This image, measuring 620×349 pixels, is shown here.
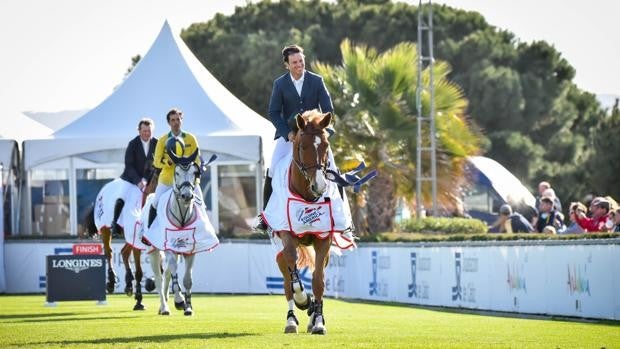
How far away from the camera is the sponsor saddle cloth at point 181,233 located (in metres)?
21.0

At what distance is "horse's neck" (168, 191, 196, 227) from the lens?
20.9 m

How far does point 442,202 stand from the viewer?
40625 mm

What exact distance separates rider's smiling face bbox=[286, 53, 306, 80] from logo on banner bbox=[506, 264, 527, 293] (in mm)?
6424

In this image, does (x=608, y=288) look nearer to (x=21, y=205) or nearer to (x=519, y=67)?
(x=21, y=205)

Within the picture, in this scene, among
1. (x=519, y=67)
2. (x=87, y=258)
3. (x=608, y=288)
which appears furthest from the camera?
(x=519, y=67)

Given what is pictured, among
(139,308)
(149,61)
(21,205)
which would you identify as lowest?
(139,308)

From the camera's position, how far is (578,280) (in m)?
20.5

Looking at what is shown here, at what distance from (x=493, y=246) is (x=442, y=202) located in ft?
55.8

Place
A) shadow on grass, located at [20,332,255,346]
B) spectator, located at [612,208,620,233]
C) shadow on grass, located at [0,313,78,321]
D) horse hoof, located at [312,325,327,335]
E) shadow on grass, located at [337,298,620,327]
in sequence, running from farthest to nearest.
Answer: spectator, located at [612,208,620,233] → shadow on grass, located at [0,313,78,321] → shadow on grass, located at [337,298,620,327] → horse hoof, located at [312,325,327,335] → shadow on grass, located at [20,332,255,346]

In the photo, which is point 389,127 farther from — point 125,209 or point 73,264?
point 125,209

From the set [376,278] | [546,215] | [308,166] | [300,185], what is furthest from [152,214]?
[546,215]

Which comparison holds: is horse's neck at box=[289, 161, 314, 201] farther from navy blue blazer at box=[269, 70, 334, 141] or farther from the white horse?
the white horse

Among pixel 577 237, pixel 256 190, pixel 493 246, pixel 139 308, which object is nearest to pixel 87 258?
pixel 139 308

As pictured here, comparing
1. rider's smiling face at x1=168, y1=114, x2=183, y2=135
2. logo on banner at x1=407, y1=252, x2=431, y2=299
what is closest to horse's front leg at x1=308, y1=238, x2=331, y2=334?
rider's smiling face at x1=168, y1=114, x2=183, y2=135
